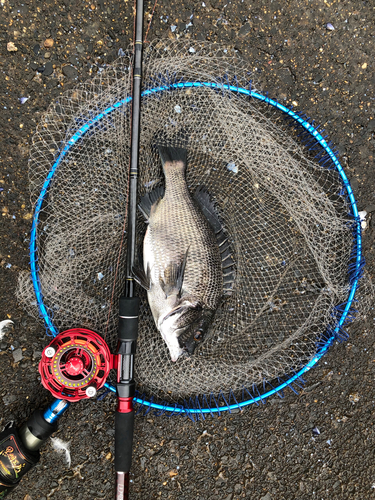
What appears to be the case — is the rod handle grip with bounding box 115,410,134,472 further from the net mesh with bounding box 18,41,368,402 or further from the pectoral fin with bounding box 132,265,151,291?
the pectoral fin with bounding box 132,265,151,291

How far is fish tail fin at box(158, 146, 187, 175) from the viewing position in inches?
79.4

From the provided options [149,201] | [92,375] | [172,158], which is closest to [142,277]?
[149,201]

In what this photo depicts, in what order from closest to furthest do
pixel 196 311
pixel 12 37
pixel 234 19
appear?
pixel 196 311, pixel 12 37, pixel 234 19

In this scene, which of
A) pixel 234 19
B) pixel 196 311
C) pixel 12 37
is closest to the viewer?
pixel 196 311

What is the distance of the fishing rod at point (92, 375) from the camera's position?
177cm

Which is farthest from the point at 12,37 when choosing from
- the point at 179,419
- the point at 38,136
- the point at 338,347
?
the point at 338,347

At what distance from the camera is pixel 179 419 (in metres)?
2.25

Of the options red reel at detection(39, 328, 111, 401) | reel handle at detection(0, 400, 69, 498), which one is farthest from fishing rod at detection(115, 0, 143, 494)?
reel handle at detection(0, 400, 69, 498)

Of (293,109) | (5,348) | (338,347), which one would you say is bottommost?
(338,347)

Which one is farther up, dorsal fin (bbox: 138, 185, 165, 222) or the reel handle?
dorsal fin (bbox: 138, 185, 165, 222)

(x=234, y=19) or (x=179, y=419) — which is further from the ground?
Result: (x=234, y=19)

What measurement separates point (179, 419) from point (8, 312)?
136 centimetres

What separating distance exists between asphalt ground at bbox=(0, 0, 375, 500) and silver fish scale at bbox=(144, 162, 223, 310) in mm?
899

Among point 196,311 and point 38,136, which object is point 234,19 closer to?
point 38,136
